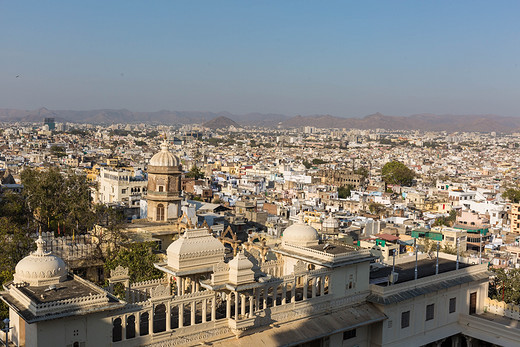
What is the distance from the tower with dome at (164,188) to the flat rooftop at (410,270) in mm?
12877

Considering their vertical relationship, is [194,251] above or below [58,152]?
above

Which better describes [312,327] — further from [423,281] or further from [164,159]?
[164,159]

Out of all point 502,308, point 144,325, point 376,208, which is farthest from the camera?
point 376,208

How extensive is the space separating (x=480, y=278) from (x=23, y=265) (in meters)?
16.8

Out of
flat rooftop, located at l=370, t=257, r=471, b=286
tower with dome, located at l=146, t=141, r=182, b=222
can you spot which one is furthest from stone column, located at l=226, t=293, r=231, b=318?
tower with dome, located at l=146, t=141, r=182, b=222

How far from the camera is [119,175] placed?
175ft

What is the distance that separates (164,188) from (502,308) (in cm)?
1752

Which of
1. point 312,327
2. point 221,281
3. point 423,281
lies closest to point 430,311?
point 423,281

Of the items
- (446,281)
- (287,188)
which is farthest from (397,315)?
(287,188)

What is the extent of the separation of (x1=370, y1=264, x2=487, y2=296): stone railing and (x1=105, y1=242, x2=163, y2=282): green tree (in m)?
8.16

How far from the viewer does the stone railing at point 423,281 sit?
19.8 meters

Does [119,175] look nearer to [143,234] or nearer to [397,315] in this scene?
[143,234]

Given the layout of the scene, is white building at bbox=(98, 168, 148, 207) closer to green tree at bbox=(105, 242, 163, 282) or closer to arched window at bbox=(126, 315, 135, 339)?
green tree at bbox=(105, 242, 163, 282)

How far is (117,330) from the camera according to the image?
49.8 ft
